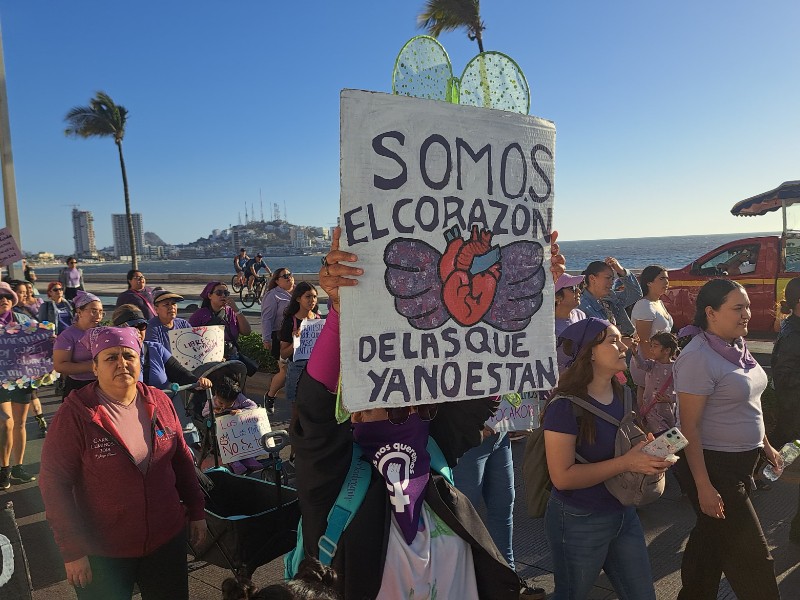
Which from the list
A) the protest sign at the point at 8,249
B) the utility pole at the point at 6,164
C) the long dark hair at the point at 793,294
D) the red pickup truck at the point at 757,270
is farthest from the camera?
the red pickup truck at the point at 757,270

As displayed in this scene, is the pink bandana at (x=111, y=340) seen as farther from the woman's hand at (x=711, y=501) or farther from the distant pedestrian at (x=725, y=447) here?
the woman's hand at (x=711, y=501)

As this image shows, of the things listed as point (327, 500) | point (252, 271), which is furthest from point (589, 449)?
point (252, 271)

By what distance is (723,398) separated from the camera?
329 centimetres

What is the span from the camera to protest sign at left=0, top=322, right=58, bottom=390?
654cm

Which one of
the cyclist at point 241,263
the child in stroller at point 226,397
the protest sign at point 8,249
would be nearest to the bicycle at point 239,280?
the cyclist at point 241,263

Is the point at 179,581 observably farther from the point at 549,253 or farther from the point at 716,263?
the point at 716,263

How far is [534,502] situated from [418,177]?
1.79 meters

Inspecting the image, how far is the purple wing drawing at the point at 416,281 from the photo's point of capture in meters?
2.17

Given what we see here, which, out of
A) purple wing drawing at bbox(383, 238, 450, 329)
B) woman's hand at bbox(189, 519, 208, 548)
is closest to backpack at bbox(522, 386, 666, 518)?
purple wing drawing at bbox(383, 238, 450, 329)

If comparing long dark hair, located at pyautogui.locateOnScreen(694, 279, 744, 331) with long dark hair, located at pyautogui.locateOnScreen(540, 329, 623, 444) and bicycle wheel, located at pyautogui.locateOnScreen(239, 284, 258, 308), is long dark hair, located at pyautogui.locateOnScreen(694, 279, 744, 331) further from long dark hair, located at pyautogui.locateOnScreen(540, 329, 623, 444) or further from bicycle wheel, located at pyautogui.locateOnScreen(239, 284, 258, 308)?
bicycle wheel, located at pyautogui.locateOnScreen(239, 284, 258, 308)

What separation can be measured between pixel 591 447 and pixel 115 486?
2064 millimetres

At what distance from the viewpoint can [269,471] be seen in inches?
209

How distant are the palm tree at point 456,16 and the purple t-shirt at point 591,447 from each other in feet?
43.5

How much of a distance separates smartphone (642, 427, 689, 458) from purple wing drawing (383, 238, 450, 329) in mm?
1116
